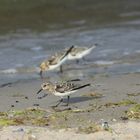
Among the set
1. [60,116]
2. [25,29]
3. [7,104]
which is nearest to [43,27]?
[25,29]

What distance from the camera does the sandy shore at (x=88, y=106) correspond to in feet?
25.1

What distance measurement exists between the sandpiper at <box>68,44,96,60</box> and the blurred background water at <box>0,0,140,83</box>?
0.58ft

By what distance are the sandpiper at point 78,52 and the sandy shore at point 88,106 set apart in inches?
62.5

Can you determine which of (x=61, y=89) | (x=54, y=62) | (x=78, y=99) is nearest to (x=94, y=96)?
(x=78, y=99)

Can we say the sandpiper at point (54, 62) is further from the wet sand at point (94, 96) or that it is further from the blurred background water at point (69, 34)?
the wet sand at point (94, 96)

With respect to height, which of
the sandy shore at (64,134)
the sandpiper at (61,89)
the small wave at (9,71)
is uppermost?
the small wave at (9,71)

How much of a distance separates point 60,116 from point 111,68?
503cm

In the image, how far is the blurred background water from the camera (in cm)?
1381

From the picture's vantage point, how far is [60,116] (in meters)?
8.52

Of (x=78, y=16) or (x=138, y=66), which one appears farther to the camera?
(x=78, y=16)

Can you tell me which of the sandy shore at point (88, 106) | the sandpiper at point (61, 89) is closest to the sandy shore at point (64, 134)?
the sandy shore at point (88, 106)

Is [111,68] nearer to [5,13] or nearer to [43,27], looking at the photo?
[43,27]

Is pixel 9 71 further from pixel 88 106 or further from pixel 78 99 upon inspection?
pixel 88 106

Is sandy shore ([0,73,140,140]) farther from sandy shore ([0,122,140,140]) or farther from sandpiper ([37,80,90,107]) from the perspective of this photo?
sandpiper ([37,80,90,107])
